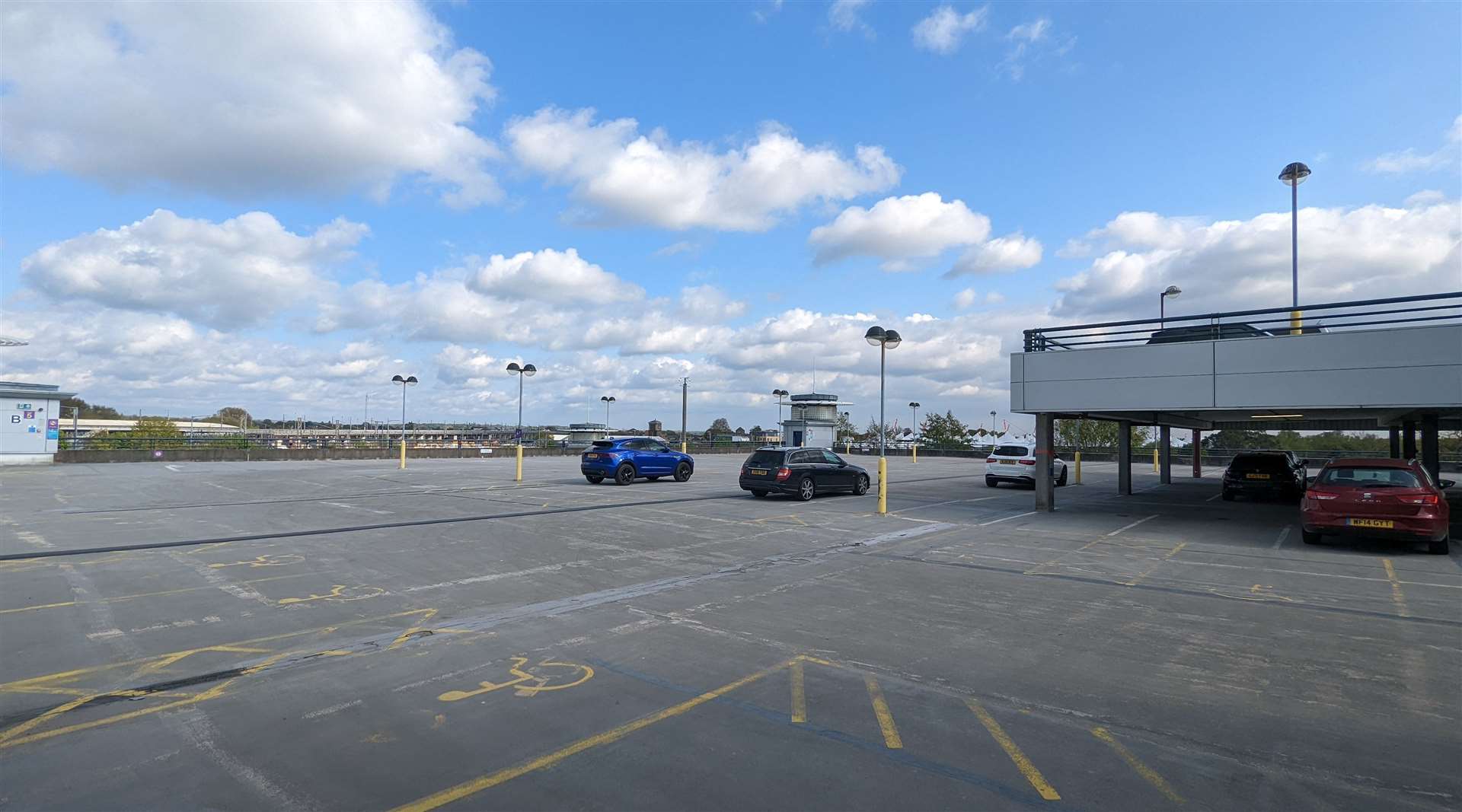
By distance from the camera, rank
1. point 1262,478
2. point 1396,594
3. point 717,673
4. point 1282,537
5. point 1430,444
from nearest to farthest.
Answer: point 717,673
point 1396,594
point 1282,537
point 1430,444
point 1262,478

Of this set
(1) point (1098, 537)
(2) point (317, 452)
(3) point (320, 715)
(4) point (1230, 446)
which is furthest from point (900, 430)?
(3) point (320, 715)

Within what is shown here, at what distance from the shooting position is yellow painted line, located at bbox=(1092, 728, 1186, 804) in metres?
3.94

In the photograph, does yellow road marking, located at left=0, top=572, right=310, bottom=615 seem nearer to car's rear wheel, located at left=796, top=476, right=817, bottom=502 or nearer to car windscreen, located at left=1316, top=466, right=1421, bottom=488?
car's rear wheel, located at left=796, top=476, right=817, bottom=502

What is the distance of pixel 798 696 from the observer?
5.36 metres

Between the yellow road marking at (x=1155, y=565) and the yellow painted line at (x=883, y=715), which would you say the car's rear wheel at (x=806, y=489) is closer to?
the yellow road marking at (x=1155, y=565)

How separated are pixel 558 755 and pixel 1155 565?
10.1m

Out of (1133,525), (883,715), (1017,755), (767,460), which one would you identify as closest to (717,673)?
(883,715)

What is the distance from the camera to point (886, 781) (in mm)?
4023

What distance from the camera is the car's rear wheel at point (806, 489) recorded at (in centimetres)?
2019

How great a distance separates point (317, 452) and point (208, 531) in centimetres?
3521

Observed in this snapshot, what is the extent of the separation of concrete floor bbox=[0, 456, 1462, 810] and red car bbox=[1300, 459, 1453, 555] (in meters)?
0.48

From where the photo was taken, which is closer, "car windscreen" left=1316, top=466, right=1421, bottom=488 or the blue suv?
"car windscreen" left=1316, top=466, right=1421, bottom=488

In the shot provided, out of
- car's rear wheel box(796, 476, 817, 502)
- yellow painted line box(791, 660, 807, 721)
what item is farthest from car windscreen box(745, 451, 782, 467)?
yellow painted line box(791, 660, 807, 721)

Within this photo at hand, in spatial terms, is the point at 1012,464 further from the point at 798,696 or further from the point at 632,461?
the point at 798,696
